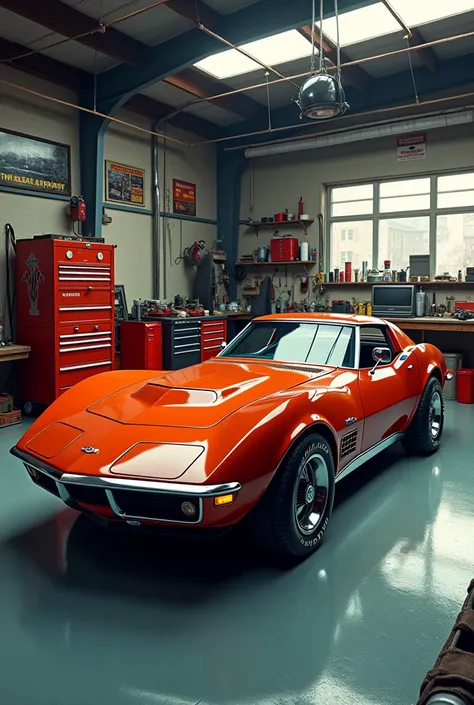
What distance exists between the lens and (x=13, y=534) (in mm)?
2902

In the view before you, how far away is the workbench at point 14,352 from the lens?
215 inches

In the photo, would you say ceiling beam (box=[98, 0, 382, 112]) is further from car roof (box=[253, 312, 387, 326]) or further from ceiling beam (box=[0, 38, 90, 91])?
car roof (box=[253, 312, 387, 326])

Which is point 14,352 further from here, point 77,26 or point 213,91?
point 213,91

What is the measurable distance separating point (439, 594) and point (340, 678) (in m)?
0.72

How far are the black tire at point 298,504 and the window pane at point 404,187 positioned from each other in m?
6.42

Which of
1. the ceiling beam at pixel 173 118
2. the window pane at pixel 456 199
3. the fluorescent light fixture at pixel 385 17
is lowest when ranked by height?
the window pane at pixel 456 199

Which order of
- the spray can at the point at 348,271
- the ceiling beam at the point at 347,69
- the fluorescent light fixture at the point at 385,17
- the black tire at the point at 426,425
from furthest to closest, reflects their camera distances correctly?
the spray can at the point at 348,271, the ceiling beam at the point at 347,69, the fluorescent light fixture at the point at 385,17, the black tire at the point at 426,425

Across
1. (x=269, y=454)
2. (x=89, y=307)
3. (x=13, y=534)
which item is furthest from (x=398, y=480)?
(x=89, y=307)

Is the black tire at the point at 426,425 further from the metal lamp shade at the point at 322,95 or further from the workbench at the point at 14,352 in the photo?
the workbench at the point at 14,352

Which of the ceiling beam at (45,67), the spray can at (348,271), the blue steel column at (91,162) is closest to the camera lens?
the ceiling beam at (45,67)

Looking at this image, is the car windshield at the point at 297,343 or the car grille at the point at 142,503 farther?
the car windshield at the point at 297,343

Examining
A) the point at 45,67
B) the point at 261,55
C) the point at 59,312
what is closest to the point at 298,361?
the point at 59,312

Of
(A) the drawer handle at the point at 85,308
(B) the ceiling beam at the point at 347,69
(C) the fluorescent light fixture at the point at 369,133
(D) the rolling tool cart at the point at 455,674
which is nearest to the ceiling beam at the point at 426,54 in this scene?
(C) the fluorescent light fixture at the point at 369,133

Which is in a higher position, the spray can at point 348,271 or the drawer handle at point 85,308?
the spray can at point 348,271
